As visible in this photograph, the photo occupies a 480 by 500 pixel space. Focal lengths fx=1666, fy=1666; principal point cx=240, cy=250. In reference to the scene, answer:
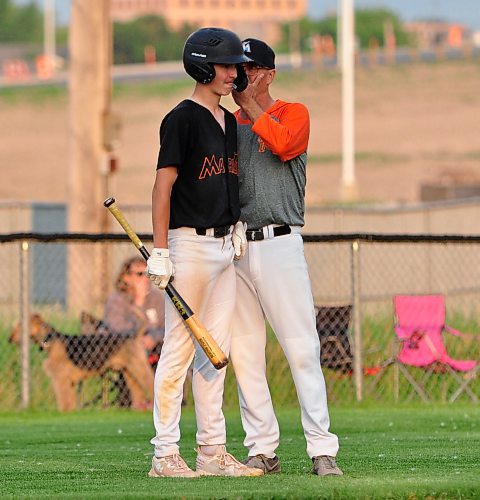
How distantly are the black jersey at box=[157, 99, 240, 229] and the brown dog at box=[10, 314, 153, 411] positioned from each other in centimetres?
509

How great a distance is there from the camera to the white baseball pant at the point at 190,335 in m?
8.20

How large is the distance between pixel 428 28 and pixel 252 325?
16447cm

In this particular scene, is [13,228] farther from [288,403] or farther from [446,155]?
[446,155]

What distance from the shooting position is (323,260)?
21.4m

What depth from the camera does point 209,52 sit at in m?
A: 8.20

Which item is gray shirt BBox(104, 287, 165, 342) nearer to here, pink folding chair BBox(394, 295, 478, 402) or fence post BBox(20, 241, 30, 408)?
fence post BBox(20, 241, 30, 408)

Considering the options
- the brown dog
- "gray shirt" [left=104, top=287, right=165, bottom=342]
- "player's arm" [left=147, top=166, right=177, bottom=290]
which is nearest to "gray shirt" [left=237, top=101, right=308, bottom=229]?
"player's arm" [left=147, top=166, right=177, bottom=290]

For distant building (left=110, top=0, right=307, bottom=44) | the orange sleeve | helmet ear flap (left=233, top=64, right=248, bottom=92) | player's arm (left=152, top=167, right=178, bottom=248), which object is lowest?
player's arm (left=152, top=167, right=178, bottom=248)

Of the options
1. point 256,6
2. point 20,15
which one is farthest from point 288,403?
point 256,6

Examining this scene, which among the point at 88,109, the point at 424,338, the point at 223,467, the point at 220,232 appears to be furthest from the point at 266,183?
the point at 88,109

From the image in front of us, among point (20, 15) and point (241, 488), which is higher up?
point (20, 15)

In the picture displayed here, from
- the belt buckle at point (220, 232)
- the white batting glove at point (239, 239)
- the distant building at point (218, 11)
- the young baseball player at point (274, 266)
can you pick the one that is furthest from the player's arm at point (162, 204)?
the distant building at point (218, 11)

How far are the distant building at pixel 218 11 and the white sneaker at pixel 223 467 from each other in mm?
130097

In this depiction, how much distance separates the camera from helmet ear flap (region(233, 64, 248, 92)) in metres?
8.36
